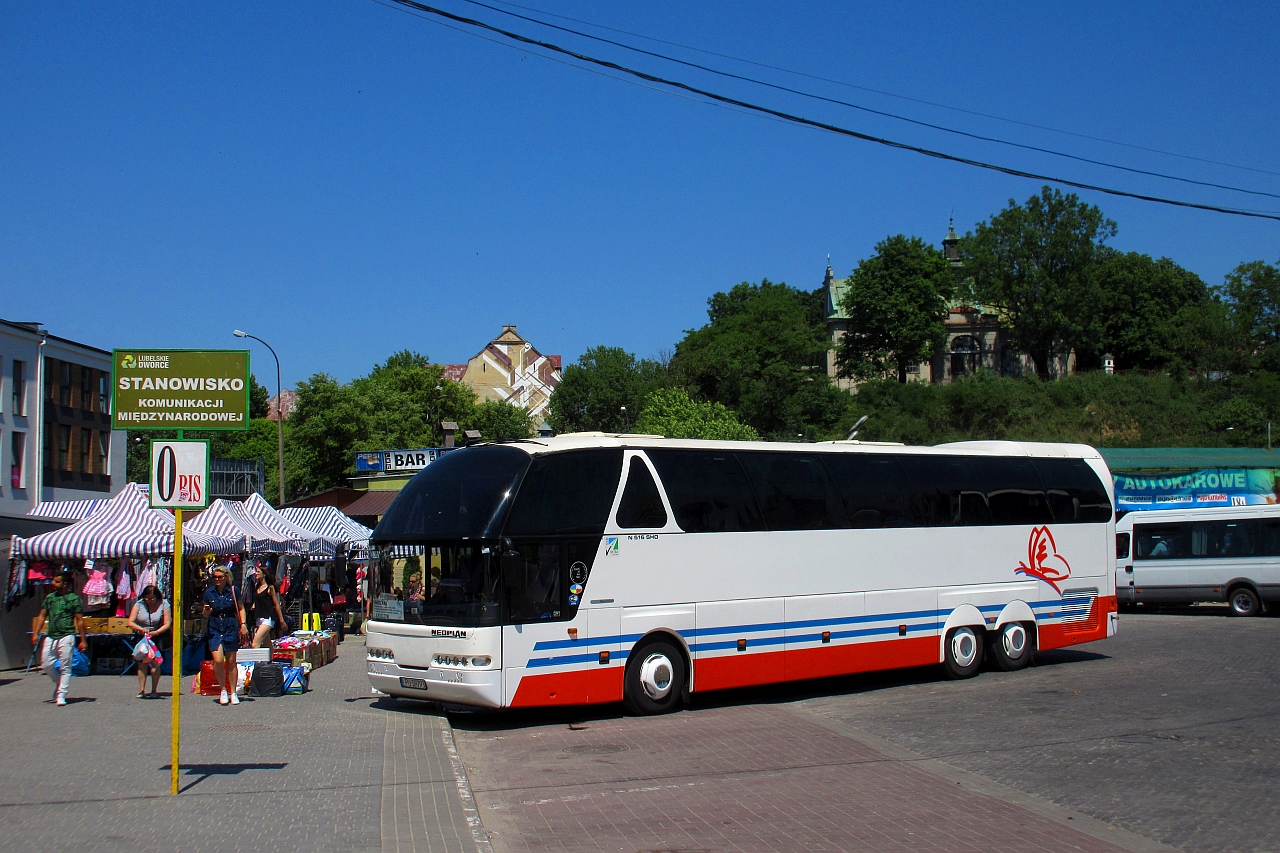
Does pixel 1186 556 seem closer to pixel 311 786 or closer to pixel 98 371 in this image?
pixel 311 786

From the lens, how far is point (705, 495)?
47.5 ft

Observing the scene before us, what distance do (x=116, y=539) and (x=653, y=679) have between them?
10516 millimetres

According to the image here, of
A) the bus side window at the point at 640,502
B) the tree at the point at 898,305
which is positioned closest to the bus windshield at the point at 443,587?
the bus side window at the point at 640,502

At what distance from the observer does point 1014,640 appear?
1775 cm

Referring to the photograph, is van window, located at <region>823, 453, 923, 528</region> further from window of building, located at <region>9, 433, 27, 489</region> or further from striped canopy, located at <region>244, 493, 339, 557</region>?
window of building, located at <region>9, 433, 27, 489</region>

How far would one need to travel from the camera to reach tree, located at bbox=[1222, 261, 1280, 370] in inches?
3374

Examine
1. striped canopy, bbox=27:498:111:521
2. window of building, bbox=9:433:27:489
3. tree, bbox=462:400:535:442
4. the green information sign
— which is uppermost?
tree, bbox=462:400:535:442

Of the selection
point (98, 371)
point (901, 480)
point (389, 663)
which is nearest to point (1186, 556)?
point (901, 480)

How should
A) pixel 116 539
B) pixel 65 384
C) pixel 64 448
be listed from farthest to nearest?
pixel 64 448 → pixel 65 384 → pixel 116 539

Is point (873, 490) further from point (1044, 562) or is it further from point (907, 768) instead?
point (907, 768)

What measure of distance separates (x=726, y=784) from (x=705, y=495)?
5.53 meters

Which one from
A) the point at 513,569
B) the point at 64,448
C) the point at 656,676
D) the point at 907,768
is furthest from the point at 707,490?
the point at 64,448

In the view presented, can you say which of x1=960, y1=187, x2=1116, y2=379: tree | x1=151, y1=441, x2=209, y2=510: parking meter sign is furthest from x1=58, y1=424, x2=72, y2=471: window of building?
x1=960, y1=187, x2=1116, y2=379: tree

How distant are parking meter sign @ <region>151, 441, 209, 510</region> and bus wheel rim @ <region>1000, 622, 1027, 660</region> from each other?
526 inches
